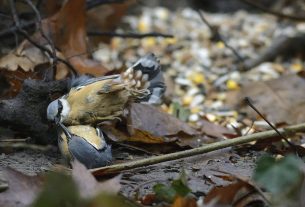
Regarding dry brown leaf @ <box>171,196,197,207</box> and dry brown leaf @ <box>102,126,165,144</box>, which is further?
dry brown leaf @ <box>102,126,165,144</box>

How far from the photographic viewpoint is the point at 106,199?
3.51 feet

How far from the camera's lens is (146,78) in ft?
5.95

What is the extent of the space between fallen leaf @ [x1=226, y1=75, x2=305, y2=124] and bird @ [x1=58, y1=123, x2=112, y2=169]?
33.7 inches

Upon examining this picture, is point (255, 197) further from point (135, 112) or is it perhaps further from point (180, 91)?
point (180, 91)

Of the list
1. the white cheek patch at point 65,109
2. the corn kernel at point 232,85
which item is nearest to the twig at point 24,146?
the white cheek patch at point 65,109

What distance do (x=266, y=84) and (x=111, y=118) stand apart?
3.39ft

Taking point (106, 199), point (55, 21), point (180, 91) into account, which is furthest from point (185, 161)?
point (180, 91)

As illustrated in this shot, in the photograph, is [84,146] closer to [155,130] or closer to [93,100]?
[93,100]

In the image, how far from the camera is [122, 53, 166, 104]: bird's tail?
175 centimetres

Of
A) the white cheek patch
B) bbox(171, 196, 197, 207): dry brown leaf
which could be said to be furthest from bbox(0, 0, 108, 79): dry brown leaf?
bbox(171, 196, 197, 207): dry brown leaf

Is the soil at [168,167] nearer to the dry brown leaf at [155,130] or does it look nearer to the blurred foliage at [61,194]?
the dry brown leaf at [155,130]

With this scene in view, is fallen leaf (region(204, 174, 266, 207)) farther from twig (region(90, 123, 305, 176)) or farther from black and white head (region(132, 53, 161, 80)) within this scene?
black and white head (region(132, 53, 161, 80))

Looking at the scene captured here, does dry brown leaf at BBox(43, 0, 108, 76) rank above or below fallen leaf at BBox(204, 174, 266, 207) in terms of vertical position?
below

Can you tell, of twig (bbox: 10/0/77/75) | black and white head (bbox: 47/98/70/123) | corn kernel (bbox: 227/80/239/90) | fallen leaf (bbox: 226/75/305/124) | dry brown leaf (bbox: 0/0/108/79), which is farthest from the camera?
corn kernel (bbox: 227/80/239/90)
